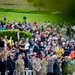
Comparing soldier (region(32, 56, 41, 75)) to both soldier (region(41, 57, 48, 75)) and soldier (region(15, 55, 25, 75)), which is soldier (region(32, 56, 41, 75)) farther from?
soldier (region(15, 55, 25, 75))

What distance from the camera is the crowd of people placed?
4.27 m

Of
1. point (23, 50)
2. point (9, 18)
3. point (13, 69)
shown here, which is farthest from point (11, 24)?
point (13, 69)

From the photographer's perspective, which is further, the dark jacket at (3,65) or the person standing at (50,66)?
the person standing at (50,66)

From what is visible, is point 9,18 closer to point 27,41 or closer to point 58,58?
point 27,41

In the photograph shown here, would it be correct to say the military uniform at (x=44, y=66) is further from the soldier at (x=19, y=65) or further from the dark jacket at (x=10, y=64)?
the dark jacket at (x=10, y=64)

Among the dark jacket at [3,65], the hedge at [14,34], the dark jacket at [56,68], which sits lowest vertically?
the dark jacket at [56,68]

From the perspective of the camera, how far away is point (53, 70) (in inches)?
175

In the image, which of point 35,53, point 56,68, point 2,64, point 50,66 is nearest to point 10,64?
point 2,64

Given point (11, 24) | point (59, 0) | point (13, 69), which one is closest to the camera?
point (59, 0)

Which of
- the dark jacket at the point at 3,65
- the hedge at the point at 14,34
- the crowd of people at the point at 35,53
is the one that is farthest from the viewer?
the hedge at the point at 14,34

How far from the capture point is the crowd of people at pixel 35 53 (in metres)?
4.27

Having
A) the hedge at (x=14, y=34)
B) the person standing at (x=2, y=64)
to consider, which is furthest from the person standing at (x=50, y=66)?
the person standing at (x=2, y=64)

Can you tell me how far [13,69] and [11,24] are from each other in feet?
2.65

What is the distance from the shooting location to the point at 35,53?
454 centimetres
